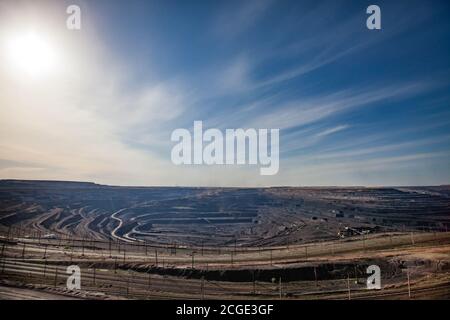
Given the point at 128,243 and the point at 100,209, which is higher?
the point at 100,209

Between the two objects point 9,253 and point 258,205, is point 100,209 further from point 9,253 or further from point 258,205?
point 9,253

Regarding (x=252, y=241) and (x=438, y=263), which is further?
(x=252, y=241)

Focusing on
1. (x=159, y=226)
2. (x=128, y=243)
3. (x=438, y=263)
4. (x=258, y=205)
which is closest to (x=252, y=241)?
(x=128, y=243)
